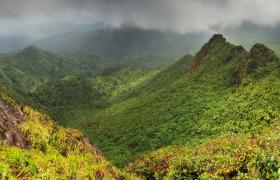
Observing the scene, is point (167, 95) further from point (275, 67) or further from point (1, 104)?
point (1, 104)

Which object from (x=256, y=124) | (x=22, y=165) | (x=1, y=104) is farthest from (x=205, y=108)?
(x=22, y=165)

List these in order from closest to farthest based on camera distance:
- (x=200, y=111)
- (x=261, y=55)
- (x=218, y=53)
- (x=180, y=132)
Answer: (x=180, y=132)
(x=200, y=111)
(x=261, y=55)
(x=218, y=53)

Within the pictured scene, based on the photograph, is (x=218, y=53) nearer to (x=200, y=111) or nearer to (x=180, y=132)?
(x=200, y=111)

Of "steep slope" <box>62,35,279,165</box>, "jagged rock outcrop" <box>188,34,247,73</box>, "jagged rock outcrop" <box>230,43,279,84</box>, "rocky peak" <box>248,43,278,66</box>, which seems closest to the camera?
"steep slope" <box>62,35,279,165</box>

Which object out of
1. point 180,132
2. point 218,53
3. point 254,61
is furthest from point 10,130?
point 218,53

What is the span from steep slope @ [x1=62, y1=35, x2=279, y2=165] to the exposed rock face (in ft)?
198

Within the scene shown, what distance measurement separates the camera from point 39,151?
25.0 metres

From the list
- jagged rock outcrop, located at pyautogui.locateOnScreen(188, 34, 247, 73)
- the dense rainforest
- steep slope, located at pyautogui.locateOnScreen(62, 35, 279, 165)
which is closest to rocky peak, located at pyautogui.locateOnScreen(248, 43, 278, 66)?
the dense rainforest

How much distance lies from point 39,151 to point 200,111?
92.5m

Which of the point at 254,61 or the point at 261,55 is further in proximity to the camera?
the point at 261,55

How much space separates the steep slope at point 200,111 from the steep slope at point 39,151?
57263 mm

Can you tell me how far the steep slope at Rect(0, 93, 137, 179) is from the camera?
18.8 m

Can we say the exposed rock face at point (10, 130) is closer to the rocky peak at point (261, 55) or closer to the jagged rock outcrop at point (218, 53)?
the rocky peak at point (261, 55)

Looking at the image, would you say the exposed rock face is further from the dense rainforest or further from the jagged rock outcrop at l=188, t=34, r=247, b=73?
the jagged rock outcrop at l=188, t=34, r=247, b=73
